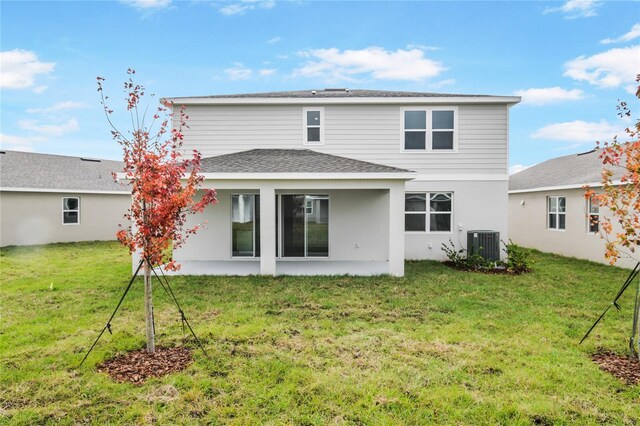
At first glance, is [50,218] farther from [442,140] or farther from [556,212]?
[556,212]

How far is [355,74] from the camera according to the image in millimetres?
18266

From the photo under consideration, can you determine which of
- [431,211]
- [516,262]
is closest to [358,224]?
[431,211]

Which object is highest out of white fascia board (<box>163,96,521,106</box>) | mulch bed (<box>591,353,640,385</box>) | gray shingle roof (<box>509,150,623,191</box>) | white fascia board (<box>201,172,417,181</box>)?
white fascia board (<box>163,96,521,106</box>)

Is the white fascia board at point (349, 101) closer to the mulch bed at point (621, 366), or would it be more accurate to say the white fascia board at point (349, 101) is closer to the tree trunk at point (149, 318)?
the tree trunk at point (149, 318)

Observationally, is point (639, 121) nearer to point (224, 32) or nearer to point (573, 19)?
point (573, 19)

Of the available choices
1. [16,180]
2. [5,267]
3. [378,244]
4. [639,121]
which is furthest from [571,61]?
[16,180]

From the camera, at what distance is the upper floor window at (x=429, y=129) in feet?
41.0

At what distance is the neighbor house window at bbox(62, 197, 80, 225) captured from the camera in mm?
18391

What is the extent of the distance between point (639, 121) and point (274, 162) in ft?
26.5

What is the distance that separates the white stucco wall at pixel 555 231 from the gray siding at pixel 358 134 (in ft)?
12.4

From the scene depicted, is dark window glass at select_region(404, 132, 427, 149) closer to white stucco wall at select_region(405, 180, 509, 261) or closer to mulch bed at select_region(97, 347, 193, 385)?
white stucco wall at select_region(405, 180, 509, 261)

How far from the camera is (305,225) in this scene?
1205cm

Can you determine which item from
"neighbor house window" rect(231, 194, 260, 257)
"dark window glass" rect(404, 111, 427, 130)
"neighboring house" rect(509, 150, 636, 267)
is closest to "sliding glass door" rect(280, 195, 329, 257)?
"neighbor house window" rect(231, 194, 260, 257)

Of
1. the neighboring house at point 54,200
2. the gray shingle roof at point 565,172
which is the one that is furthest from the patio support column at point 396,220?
the neighboring house at point 54,200
